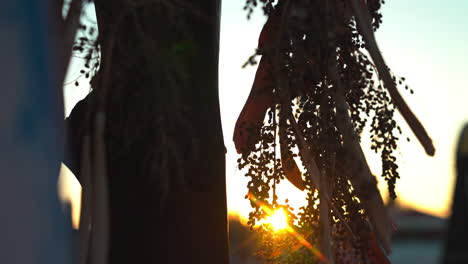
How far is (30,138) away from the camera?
125 inches

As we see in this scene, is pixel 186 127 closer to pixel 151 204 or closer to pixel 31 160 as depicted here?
pixel 151 204

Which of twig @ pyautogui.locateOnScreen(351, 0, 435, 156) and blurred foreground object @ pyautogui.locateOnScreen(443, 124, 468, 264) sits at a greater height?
twig @ pyautogui.locateOnScreen(351, 0, 435, 156)

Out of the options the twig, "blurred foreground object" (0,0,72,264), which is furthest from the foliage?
"blurred foreground object" (0,0,72,264)

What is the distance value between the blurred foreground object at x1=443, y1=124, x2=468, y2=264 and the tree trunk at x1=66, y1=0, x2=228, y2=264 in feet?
3.52

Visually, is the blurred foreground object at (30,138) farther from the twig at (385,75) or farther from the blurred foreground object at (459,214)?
the blurred foreground object at (459,214)

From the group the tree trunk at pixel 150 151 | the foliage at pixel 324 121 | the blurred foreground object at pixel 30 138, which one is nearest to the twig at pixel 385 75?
the foliage at pixel 324 121

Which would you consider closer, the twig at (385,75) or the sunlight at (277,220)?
the twig at (385,75)

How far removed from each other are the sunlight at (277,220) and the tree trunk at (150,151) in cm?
30

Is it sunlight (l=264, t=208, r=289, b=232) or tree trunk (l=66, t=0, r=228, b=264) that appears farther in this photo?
sunlight (l=264, t=208, r=289, b=232)

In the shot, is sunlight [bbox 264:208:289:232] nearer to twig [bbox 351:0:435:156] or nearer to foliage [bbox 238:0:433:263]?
foliage [bbox 238:0:433:263]

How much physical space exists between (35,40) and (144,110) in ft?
2.06

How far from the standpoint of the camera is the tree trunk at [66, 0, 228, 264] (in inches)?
122

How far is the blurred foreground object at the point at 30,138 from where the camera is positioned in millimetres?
3100

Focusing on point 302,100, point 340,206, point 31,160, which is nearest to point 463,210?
point 340,206
